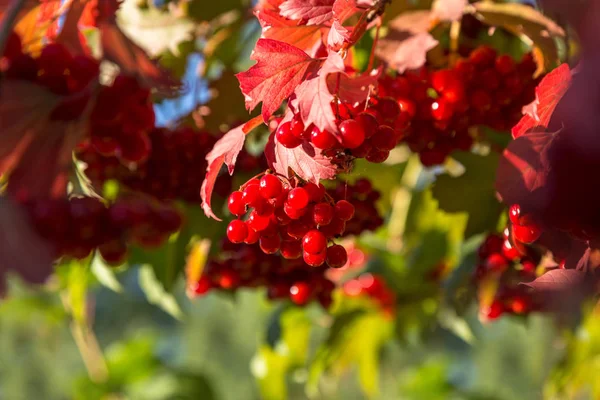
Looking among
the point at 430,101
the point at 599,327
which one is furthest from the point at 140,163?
the point at 599,327

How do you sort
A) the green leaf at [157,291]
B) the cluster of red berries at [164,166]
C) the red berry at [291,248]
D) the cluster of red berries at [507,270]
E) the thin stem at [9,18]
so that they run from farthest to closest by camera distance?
the green leaf at [157,291]
the cluster of red berries at [164,166]
the cluster of red berries at [507,270]
the red berry at [291,248]
the thin stem at [9,18]

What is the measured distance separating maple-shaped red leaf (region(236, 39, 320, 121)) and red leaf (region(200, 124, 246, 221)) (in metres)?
0.05

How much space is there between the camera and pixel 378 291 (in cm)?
151

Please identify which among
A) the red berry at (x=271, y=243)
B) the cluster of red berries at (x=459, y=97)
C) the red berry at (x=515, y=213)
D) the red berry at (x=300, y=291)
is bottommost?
the red berry at (x=300, y=291)

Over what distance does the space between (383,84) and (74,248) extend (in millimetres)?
402

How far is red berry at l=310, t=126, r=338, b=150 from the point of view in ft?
1.59

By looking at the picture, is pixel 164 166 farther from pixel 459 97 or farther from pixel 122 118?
pixel 459 97

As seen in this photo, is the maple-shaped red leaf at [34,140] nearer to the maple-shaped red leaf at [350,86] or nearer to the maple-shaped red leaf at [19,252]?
the maple-shaped red leaf at [19,252]

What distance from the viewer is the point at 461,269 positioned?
1.17 metres

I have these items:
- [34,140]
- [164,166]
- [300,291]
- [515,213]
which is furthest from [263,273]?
[515,213]

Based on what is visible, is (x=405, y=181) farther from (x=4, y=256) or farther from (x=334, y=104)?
(x=4, y=256)

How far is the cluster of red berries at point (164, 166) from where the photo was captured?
2.99 ft

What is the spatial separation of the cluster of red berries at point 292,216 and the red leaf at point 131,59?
199 mm

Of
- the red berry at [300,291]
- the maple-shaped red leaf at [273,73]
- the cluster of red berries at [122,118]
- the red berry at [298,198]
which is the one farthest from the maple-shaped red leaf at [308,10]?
the red berry at [300,291]
